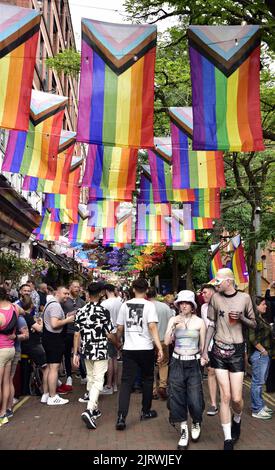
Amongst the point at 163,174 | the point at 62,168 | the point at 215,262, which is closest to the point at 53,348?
the point at 62,168

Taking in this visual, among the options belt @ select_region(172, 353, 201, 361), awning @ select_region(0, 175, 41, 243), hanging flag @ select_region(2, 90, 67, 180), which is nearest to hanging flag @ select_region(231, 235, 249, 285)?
hanging flag @ select_region(2, 90, 67, 180)

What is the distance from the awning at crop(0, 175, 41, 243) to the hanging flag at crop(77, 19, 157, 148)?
832 centimetres

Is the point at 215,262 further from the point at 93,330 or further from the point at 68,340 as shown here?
the point at 93,330

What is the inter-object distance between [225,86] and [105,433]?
16.9 ft

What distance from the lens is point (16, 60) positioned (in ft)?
25.3

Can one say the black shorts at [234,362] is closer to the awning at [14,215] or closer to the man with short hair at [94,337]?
the man with short hair at [94,337]

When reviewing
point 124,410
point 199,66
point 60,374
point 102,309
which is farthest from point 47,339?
point 199,66

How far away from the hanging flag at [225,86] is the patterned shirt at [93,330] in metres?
2.87

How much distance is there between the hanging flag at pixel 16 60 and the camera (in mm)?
7469

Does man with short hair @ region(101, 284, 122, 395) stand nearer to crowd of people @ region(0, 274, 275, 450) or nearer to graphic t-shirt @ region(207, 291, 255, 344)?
crowd of people @ region(0, 274, 275, 450)

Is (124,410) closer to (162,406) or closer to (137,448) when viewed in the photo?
(137,448)

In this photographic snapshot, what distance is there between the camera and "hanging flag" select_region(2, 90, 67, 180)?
37.5 ft

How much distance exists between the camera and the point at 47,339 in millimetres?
8953

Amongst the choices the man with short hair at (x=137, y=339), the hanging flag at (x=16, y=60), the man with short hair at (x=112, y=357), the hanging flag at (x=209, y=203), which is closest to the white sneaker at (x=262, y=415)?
the man with short hair at (x=137, y=339)
